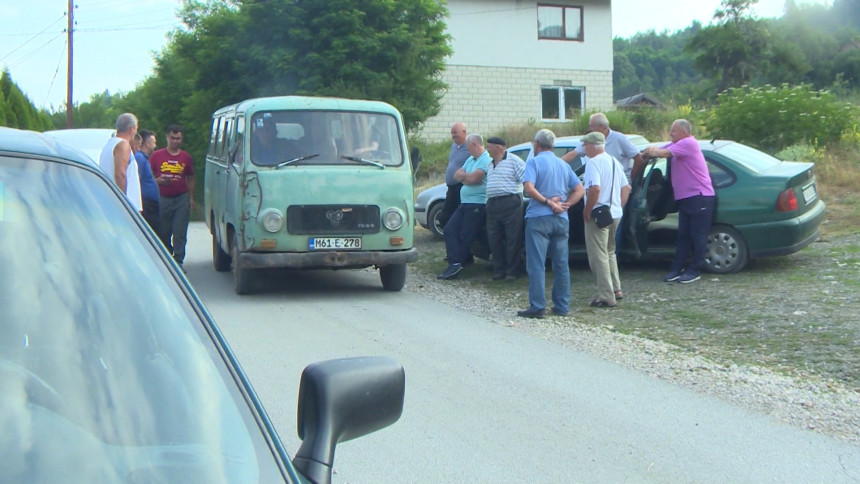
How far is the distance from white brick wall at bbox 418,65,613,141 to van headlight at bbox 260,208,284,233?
1005 inches

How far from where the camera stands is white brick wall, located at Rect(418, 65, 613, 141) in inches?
1431

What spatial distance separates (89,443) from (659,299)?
8.72 metres

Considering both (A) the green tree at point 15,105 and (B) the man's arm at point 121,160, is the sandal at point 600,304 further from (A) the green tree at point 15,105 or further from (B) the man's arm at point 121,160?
(A) the green tree at point 15,105

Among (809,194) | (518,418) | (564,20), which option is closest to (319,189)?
(518,418)

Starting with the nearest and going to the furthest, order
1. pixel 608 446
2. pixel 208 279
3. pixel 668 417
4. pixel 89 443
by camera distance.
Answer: pixel 89 443 → pixel 608 446 → pixel 668 417 → pixel 208 279

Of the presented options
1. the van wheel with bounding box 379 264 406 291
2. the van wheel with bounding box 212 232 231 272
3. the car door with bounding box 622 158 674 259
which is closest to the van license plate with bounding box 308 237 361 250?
the van wheel with bounding box 379 264 406 291

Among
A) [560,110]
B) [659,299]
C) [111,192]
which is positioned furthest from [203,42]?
[111,192]

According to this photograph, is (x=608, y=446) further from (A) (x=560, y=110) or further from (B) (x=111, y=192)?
(A) (x=560, y=110)

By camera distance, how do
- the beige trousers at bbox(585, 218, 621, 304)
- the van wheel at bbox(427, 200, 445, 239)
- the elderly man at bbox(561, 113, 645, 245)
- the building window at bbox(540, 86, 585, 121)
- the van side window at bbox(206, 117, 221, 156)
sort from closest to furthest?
the beige trousers at bbox(585, 218, 621, 304) → the elderly man at bbox(561, 113, 645, 245) → the van side window at bbox(206, 117, 221, 156) → the van wheel at bbox(427, 200, 445, 239) → the building window at bbox(540, 86, 585, 121)

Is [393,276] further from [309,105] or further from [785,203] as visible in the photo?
[785,203]

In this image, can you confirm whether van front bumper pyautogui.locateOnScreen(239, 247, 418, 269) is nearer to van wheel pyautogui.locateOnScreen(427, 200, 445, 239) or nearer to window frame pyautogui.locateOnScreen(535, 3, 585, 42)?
van wheel pyautogui.locateOnScreen(427, 200, 445, 239)

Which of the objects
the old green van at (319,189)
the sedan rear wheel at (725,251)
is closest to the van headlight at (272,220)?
the old green van at (319,189)

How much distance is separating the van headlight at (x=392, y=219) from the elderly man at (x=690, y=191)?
2883 millimetres

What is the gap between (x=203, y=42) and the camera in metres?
30.5
